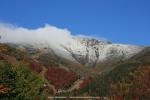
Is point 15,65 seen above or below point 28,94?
above

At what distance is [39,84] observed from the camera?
52.3 metres

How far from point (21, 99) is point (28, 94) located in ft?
8.77

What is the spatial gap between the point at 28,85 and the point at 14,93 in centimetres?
648

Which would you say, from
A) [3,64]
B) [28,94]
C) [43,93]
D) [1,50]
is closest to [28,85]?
[28,94]

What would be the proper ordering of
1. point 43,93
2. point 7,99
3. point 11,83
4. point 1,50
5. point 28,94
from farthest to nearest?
point 43,93 < point 28,94 < point 11,83 < point 7,99 < point 1,50

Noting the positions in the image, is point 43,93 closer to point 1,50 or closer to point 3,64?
point 3,64

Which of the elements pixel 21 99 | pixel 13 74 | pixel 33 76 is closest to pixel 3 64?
pixel 13 74

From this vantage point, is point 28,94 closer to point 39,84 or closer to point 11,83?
point 11,83

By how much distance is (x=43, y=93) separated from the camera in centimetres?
5522

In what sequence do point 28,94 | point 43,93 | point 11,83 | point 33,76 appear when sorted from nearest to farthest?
1. point 11,83
2. point 28,94
3. point 33,76
4. point 43,93

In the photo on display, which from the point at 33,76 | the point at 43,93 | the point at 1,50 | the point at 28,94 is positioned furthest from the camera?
the point at 43,93

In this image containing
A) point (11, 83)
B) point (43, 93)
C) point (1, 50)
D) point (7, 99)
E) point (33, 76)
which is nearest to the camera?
point (1, 50)

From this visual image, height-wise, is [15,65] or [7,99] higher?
[15,65]

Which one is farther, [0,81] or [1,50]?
[0,81]
